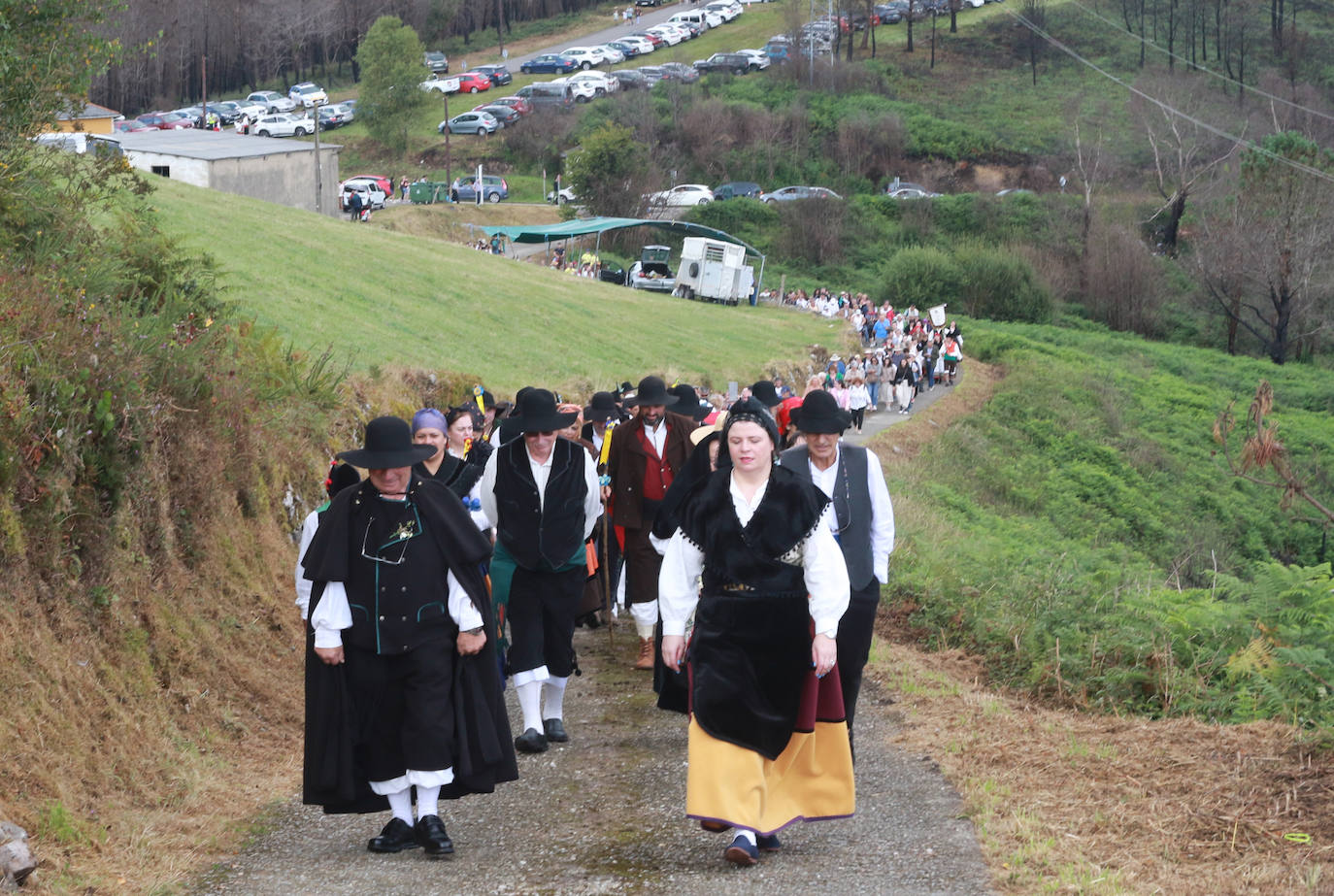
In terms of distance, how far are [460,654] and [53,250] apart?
6.37 m

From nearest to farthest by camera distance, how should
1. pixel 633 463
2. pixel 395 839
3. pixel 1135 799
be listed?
pixel 395 839 → pixel 1135 799 → pixel 633 463

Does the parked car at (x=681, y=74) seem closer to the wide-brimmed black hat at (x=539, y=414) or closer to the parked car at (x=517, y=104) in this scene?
the parked car at (x=517, y=104)

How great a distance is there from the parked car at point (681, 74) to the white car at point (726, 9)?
62.7 feet

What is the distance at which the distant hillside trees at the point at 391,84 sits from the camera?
71000 millimetres

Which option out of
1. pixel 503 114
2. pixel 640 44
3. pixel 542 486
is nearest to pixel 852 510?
pixel 542 486

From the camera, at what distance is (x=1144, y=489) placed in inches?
1312

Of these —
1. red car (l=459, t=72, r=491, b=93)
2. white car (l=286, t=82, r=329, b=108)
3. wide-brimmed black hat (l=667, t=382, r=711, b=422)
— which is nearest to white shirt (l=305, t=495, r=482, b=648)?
wide-brimmed black hat (l=667, t=382, r=711, b=422)

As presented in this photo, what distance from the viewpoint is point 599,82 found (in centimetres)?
8250

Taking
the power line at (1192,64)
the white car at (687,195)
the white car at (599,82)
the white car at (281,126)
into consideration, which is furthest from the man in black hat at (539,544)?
the power line at (1192,64)

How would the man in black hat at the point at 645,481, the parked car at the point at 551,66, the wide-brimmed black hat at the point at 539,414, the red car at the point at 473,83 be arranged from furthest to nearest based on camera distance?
1. the parked car at the point at 551,66
2. the red car at the point at 473,83
3. the man in black hat at the point at 645,481
4. the wide-brimmed black hat at the point at 539,414

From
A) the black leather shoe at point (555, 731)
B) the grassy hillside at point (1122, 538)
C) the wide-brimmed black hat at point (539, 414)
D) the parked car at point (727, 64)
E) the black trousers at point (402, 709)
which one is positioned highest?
the parked car at point (727, 64)

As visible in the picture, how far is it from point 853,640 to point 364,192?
179 ft

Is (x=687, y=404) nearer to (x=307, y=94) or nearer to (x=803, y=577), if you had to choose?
(x=803, y=577)

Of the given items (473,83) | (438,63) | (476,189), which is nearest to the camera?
(476,189)
